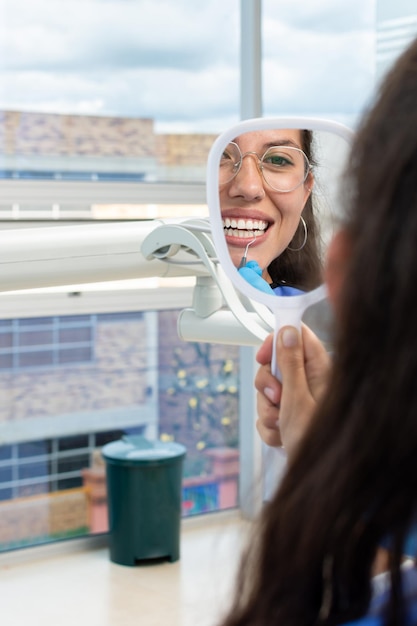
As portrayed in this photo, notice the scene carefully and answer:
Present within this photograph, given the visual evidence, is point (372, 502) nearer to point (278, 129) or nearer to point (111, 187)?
point (278, 129)

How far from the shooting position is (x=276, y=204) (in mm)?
1201

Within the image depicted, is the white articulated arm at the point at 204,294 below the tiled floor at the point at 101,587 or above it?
above

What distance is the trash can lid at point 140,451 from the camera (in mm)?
4094

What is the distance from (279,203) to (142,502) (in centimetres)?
306

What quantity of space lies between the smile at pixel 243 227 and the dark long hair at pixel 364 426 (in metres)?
0.40

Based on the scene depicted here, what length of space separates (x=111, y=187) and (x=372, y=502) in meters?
3.62

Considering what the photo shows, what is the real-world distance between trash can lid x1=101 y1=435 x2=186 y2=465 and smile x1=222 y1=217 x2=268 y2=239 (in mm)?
3003

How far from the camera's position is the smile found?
1.08 metres

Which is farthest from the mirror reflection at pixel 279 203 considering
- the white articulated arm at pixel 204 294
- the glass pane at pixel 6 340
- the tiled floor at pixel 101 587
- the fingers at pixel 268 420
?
the glass pane at pixel 6 340

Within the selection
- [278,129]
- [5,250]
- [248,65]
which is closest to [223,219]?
[278,129]

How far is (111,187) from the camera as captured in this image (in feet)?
13.8

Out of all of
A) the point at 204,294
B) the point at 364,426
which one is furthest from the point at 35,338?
the point at 364,426

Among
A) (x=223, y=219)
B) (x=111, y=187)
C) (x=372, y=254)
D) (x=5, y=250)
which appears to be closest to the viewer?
(x=372, y=254)

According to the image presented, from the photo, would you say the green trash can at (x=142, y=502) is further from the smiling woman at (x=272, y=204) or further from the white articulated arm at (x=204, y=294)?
the smiling woman at (x=272, y=204)
